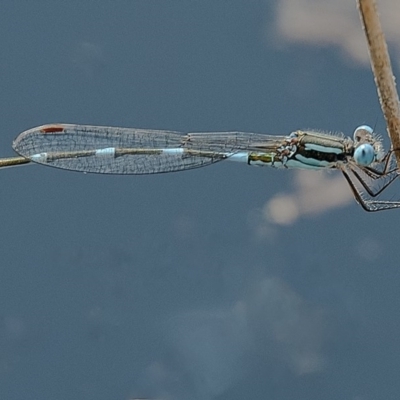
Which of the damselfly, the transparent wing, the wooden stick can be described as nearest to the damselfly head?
the damselfly

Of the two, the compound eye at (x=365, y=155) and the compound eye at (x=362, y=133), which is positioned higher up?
the compound eye at (x=362, y=133)

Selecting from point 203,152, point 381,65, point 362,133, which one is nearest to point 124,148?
point 203,152

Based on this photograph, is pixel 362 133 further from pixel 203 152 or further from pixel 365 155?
pixel 203 152

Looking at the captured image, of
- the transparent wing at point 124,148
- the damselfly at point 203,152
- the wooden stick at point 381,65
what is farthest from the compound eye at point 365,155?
the wooden stick at point 381,65

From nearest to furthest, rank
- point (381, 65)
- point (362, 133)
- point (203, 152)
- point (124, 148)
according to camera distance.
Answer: point (381, 65) → point (362, 133) → point (203, 152) → point (124, 148)

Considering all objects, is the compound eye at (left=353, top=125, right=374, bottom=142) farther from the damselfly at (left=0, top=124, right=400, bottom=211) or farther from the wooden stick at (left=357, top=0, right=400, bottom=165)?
the wooden stick at (left=357, top=0, right=400, bottom=165)

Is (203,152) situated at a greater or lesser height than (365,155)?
greater

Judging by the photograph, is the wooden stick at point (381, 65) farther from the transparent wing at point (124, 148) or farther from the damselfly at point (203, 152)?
the transparent wing at point (124, 148)

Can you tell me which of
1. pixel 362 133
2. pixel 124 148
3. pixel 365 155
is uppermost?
pixel 124 148
